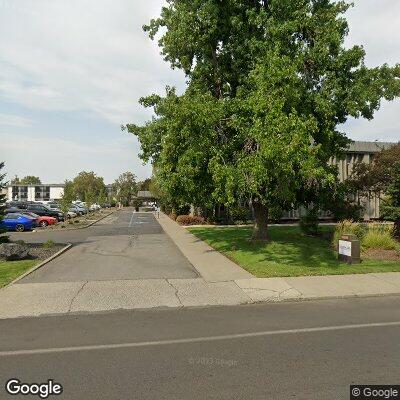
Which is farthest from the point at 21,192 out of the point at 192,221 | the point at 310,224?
the point at 310,224

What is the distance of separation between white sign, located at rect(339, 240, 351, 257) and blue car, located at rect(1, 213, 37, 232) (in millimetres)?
24293

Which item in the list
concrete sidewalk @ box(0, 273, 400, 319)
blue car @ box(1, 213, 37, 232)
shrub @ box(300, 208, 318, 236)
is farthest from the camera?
blue car @ box(1, 213, 37, 232)

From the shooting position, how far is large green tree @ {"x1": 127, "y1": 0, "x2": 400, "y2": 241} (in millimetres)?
12438

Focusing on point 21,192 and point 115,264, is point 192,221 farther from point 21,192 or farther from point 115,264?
point 21,192

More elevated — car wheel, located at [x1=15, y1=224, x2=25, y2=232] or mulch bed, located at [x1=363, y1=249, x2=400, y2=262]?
mulch bed, located at [x1=363, y1=249, x2=400, y2=262]

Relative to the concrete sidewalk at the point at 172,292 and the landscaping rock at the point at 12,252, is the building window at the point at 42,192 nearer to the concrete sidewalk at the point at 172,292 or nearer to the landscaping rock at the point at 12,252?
the landscaping rock at the point at 12,252

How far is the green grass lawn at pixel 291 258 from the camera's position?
12555 mm

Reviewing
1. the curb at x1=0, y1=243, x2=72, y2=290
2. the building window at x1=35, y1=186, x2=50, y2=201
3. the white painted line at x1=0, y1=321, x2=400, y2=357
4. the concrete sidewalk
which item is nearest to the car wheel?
the curb at x1=0, y1=243, x2=72, y2=290

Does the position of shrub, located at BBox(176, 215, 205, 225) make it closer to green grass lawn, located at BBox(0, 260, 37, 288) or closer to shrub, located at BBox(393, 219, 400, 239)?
shrub, located at BBox(393, 219, 400, 239)

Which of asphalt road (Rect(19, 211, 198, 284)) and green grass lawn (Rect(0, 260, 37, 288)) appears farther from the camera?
asphalt road (Rect(19, 211, 198, 284))

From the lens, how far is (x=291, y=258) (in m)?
14.7

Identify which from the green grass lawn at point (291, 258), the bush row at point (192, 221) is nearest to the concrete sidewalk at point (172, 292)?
the green grass lawn at point (291, 258)

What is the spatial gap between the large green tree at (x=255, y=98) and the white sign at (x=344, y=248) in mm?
2117

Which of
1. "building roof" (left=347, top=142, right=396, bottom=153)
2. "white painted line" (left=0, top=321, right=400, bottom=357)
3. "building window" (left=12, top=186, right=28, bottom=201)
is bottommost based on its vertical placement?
"white painted line" (left=0, top=321, right=400, bottom=357)
